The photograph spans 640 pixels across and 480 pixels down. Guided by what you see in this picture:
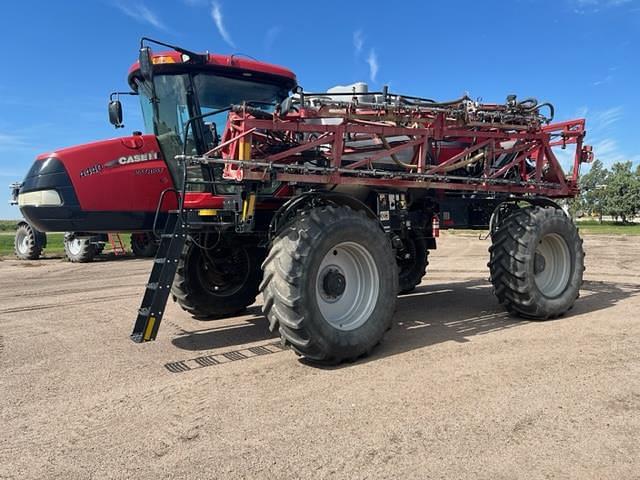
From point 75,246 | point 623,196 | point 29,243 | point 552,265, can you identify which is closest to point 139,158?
point 552,265

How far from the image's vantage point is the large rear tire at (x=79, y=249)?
51.1 ft

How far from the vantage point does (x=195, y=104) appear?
5.43 m

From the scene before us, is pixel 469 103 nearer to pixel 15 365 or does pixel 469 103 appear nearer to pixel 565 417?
pixel 565 417

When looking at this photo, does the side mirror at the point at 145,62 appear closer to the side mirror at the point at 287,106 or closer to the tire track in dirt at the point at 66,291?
the side mirror at the point at 287,106

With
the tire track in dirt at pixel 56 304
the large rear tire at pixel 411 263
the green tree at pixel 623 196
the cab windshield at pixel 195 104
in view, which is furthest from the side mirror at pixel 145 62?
the green tree at pixel 623 196

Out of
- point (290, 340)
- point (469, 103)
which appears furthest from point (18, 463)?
point (469, 103)

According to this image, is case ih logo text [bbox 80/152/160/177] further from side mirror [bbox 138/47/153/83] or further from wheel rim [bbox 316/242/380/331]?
wheel rim [bbox 316/242/380/331]

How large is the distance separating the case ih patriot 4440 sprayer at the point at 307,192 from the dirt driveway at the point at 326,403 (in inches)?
17.6

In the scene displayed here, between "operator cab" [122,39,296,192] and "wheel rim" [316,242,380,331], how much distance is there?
5.65 feet

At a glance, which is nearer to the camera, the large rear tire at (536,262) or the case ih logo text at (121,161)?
the case ih logo text at (121,161)

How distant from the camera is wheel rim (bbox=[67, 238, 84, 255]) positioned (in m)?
15.8

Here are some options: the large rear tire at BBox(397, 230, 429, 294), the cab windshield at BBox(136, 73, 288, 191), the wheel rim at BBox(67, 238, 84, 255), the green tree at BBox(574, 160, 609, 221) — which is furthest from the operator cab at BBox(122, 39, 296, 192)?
the green tree at BBox(574, 160, 609, 221)

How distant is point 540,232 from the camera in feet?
19.5

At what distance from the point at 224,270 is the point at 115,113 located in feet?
7.62
